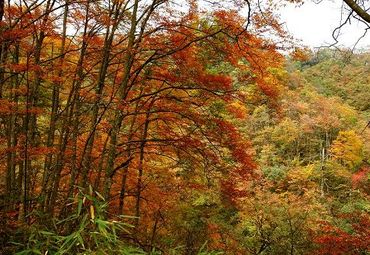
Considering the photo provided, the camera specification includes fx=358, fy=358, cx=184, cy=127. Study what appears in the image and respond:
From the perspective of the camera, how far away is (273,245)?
972cm

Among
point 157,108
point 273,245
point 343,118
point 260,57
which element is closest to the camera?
point 260,57

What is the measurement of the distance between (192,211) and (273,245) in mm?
2369

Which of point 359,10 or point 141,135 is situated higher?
point 359,10

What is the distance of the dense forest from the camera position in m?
4.45

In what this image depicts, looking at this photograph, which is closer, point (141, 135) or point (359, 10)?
point (359, 10)

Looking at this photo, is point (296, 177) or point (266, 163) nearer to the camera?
point (296, 177)

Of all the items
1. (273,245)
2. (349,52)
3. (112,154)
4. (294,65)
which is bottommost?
(273,245)

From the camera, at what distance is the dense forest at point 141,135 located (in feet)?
14.6

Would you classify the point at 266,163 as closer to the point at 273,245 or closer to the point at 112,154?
the point at 273,245

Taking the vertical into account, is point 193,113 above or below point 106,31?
below

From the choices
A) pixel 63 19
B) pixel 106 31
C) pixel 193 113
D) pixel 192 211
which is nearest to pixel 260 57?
pixel 193 113

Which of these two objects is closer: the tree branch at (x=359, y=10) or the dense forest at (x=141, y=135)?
the tree branch at (x=359, y=10)

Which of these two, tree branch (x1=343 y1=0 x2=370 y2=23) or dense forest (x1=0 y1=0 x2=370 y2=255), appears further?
dense forest (x1=0 y1=0 x2=370 y2=255)

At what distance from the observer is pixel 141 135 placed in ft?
27.3
